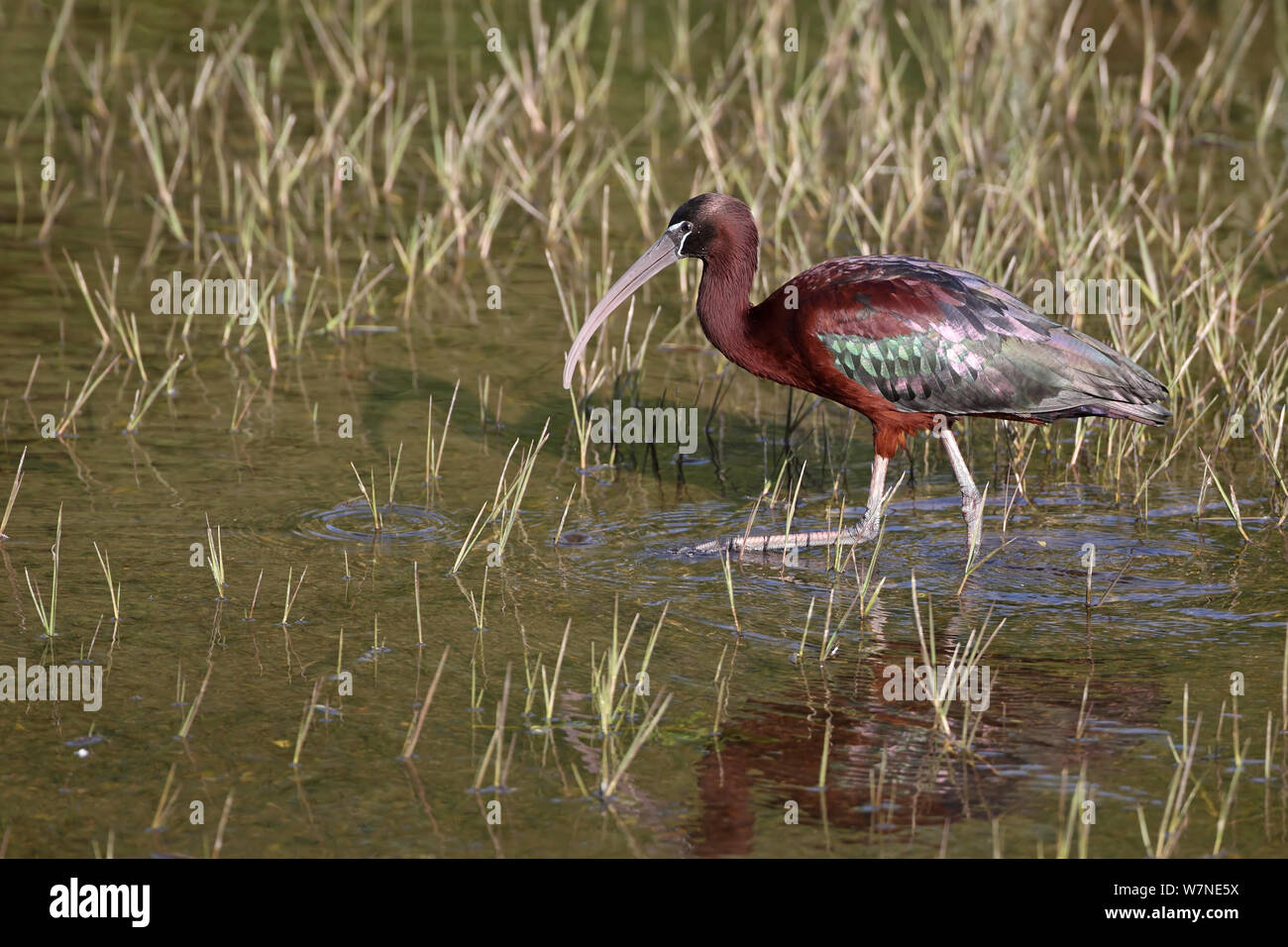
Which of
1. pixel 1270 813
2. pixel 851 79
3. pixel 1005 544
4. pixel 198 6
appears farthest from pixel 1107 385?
pixel 198 6

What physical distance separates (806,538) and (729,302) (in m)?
0.95

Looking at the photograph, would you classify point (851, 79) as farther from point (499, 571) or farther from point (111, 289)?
point (499, 571)

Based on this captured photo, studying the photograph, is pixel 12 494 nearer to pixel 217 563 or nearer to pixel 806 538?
pixel 217 563

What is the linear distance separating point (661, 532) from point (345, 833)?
2.66 m

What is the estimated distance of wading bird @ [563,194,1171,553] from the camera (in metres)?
7.00

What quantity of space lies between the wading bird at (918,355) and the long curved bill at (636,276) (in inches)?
12.9

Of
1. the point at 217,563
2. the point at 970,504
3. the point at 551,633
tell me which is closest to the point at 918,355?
the point at 970,504

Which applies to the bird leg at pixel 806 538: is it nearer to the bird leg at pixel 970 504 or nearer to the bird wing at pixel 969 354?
the bird leg at pixel 970 504

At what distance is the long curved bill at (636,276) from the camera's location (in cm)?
746

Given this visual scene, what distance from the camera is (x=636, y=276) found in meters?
7.59

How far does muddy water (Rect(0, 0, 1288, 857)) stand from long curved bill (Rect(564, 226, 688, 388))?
59cm

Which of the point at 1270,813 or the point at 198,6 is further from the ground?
the point at 198,6

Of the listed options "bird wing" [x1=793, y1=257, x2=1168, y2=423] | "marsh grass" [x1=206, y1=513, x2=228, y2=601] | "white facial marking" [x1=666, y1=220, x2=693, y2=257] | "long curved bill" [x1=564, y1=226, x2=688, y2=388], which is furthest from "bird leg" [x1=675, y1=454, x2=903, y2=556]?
"marsh grass" [x1=206, y1=513, x2=228, y2=601]
